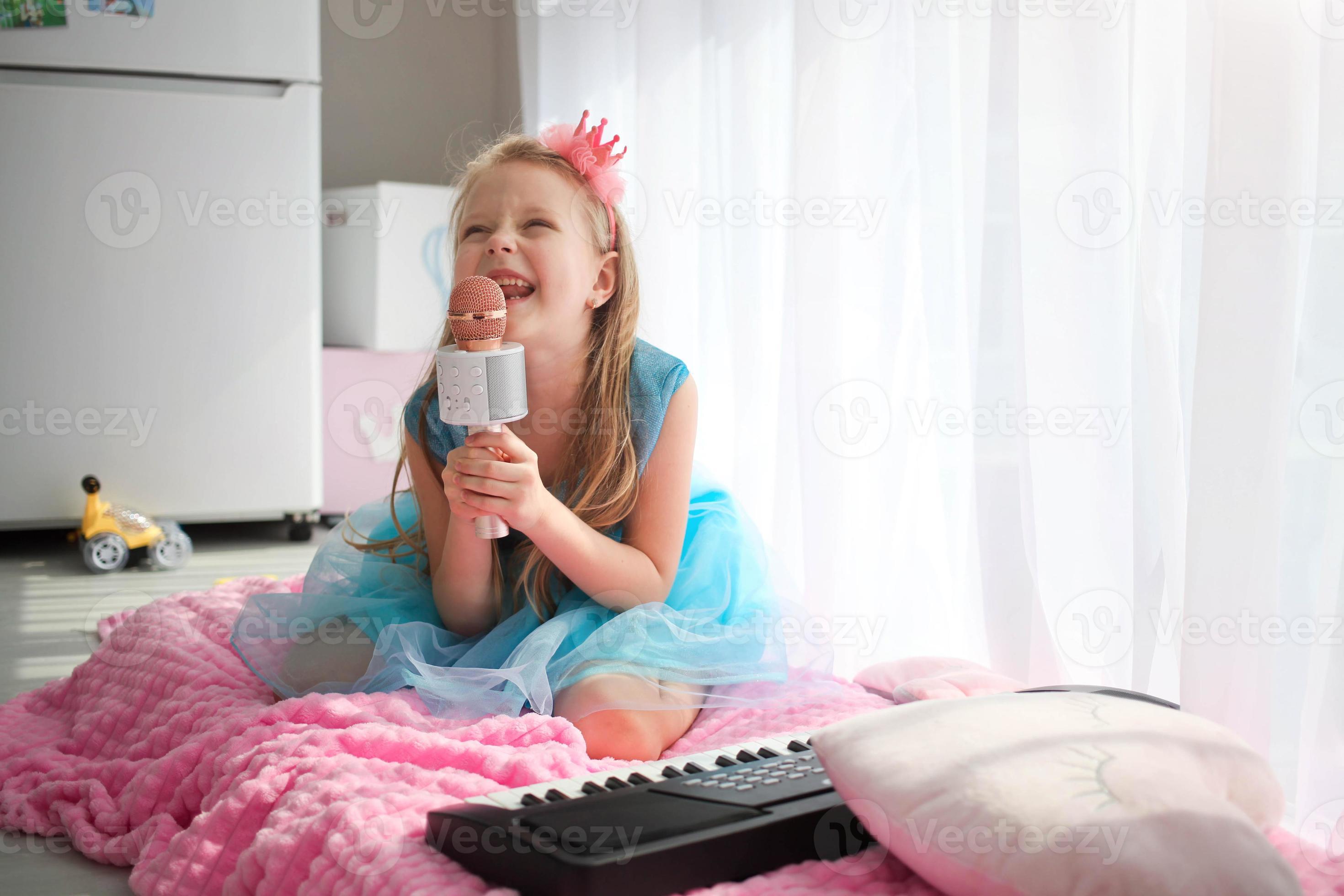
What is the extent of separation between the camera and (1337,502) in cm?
79

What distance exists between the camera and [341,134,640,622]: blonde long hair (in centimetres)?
114

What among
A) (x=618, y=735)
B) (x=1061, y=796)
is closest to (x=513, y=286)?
(x=618, y=735)

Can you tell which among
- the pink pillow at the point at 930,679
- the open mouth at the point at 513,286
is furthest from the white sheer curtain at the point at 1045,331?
the open mouth at the point at 513,286

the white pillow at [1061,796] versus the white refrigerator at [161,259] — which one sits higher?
the white refrigerator at [161,259]

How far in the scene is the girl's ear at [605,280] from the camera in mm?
1206

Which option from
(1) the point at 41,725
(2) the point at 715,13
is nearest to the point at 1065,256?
(2) the point at 715,13

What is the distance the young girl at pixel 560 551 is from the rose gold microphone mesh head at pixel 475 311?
0.33ft

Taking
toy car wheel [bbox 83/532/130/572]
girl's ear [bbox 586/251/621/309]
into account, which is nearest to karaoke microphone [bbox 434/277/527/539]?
girl's ear [bbox 586/251/621/309]

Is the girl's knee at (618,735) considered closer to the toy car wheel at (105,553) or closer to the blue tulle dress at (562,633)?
the blue tulle dress at (562,633)

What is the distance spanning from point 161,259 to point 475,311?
1.65m

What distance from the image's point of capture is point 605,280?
1.22 metres

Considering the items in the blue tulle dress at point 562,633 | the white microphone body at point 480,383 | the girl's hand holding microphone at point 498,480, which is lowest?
the blue tulle dress at point 562,633

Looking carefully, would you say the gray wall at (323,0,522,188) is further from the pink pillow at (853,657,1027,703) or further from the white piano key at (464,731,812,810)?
the white piano key at (464,731,812,810)

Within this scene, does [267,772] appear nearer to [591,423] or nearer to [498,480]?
[498,480]
